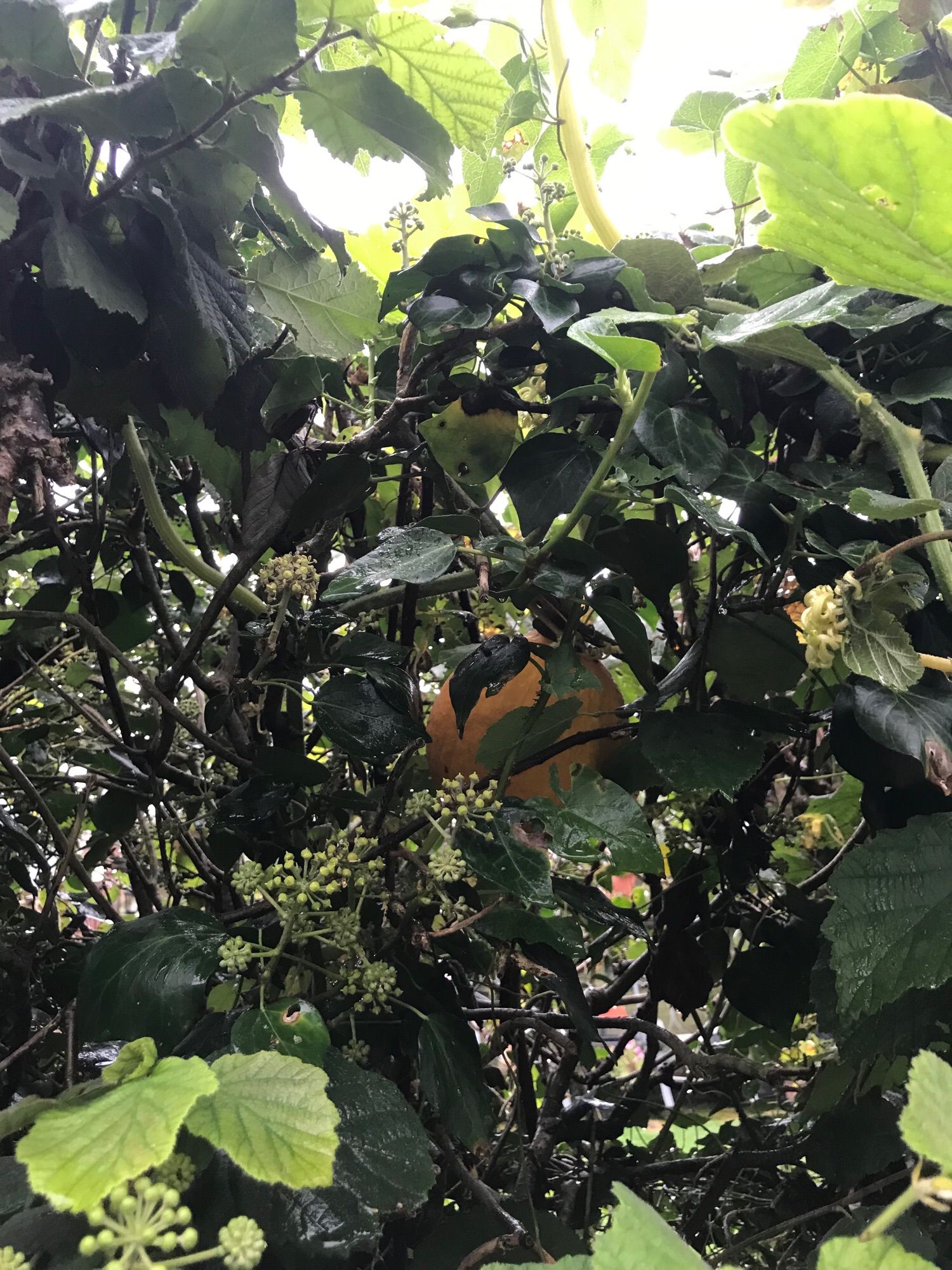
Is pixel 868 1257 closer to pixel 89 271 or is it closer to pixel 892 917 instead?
pixel 892 917

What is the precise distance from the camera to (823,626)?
0.32 meters

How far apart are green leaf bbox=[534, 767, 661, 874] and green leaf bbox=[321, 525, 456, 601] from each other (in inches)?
5.4

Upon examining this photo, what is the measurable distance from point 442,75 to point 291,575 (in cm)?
29

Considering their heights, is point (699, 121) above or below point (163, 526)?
above

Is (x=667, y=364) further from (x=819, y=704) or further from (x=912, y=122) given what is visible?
(x=819, y=704)

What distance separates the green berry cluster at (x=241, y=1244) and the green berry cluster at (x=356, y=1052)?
0.61 ft

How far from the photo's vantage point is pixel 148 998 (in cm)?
37

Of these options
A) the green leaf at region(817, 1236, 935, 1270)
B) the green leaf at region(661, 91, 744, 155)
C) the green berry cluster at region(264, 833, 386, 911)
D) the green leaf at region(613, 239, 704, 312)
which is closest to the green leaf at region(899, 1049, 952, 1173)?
the green leaf at region(817, 1236, 935, 1270)

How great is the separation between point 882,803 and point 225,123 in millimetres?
471

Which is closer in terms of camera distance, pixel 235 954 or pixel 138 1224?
pixel 138 1224

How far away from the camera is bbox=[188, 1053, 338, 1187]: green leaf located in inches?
9.2

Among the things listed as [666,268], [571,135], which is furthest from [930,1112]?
[571,135]

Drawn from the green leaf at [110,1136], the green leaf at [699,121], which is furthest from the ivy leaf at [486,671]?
the green leaf at [699,121]

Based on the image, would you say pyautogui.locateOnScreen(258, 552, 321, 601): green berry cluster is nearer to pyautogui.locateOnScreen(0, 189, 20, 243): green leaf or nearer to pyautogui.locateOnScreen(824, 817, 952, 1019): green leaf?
pyautogui.locateOnScreen(0, 189, 20, 243): green leaf
